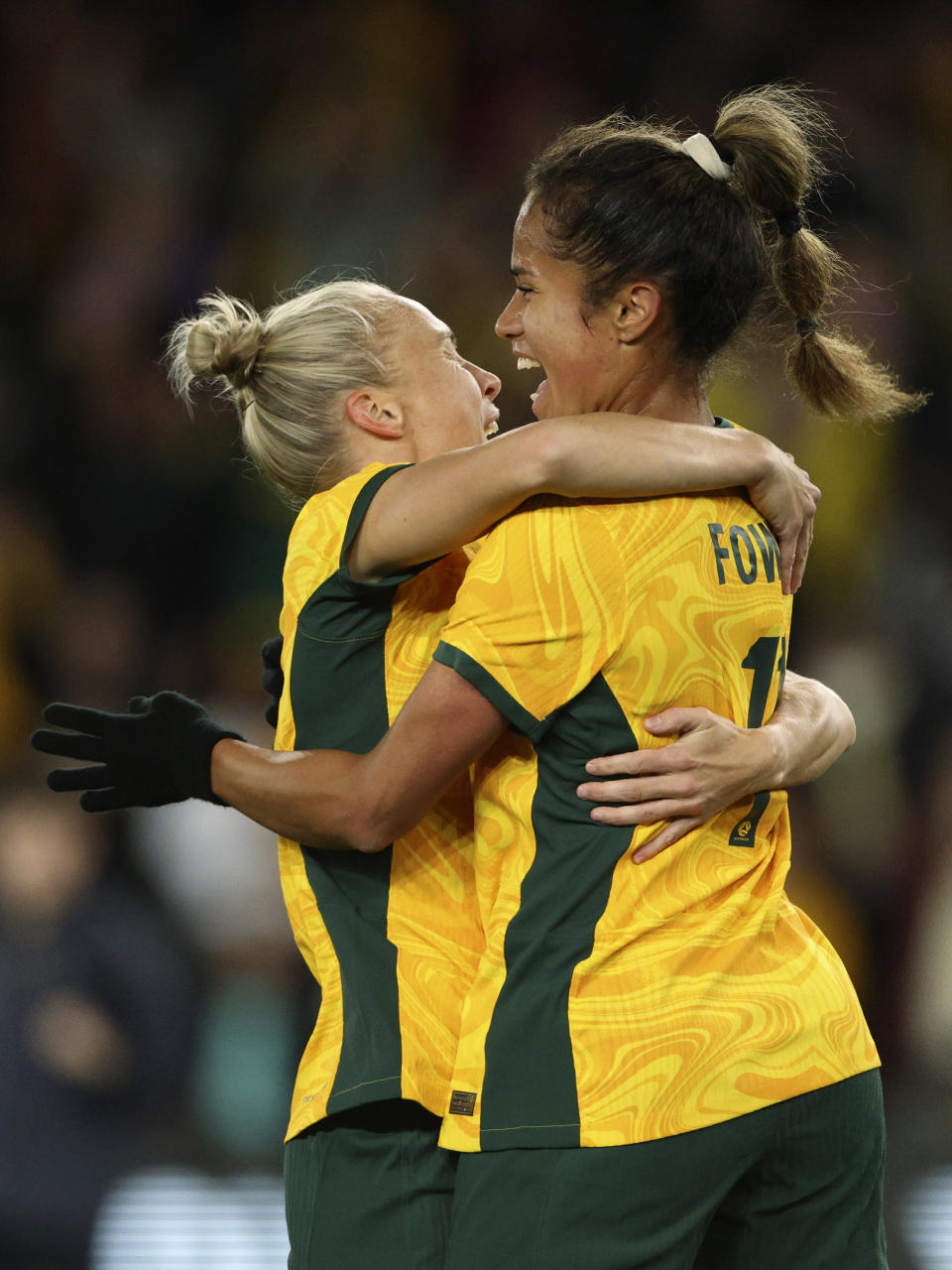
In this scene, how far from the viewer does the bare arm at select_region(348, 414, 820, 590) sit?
1.18 m

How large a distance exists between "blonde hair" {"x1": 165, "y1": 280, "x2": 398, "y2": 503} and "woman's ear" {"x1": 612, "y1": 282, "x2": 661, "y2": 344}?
0.36 metres

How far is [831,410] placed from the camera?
1572 millimetres

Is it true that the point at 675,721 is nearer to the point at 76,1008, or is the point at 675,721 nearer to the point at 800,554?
the point at 800,554

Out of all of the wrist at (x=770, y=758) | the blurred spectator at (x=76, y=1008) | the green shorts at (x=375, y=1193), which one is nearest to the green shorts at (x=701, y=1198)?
the green shorts at (x=375, y=1193)

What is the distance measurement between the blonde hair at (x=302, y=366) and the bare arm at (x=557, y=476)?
0.82 feet

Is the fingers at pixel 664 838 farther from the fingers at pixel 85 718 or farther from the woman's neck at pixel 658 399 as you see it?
the fingers at pixel 85 718

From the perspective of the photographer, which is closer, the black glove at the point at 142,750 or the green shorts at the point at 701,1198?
the green shorts at the point at 701,1198

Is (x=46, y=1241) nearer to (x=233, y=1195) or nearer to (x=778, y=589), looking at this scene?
(x=233, y=1195)

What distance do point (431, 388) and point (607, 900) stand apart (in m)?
0.66

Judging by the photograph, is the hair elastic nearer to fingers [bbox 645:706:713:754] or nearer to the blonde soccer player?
the blonde soccer player

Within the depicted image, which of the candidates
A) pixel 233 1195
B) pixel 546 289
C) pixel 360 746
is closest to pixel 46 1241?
pixel 233 1195

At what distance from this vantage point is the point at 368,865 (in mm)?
1383

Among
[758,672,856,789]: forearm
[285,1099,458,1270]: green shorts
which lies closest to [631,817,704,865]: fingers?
[758,672,856,789]: forearm

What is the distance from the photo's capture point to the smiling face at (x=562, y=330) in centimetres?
129
